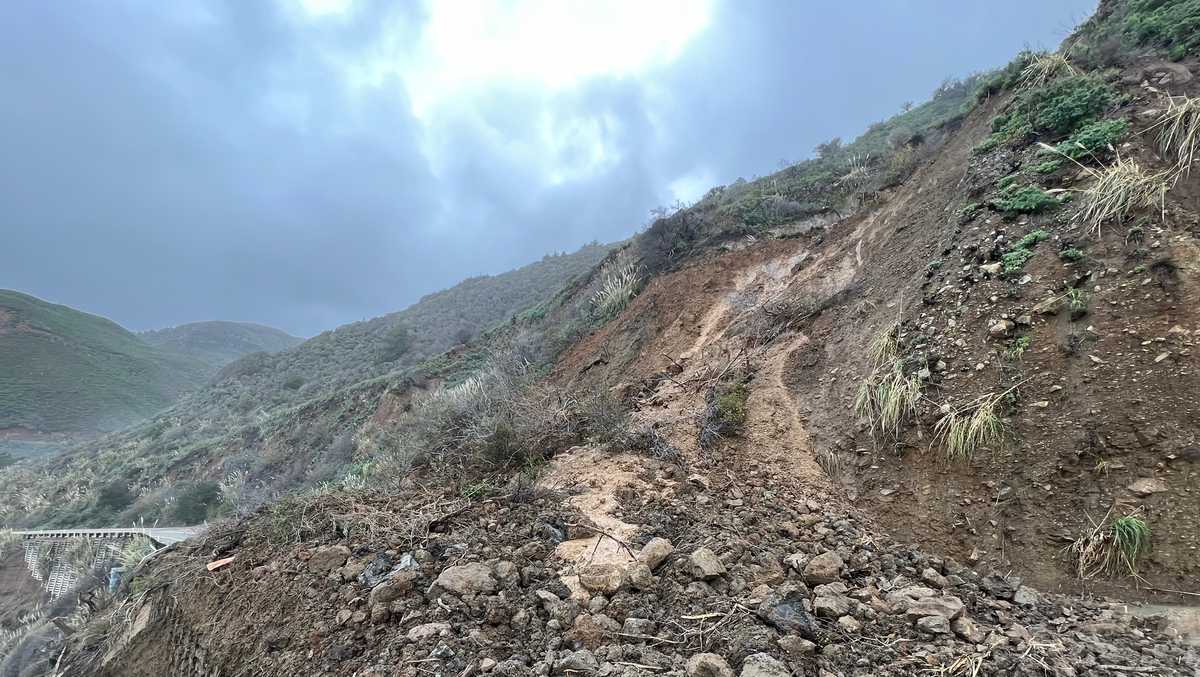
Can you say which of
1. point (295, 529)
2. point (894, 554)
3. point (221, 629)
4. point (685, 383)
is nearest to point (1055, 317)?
point (894, 554)

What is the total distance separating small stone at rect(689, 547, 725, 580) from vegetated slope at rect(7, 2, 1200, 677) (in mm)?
22

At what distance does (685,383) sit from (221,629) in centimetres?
528

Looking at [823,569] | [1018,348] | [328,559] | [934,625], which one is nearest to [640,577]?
[823,569]

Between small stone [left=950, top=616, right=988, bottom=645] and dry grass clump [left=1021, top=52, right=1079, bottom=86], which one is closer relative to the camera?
small stone [left=950, top=616, right=988, bottom=645]

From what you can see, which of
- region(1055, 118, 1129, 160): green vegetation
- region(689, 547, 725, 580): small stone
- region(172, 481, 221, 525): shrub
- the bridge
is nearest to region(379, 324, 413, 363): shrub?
region(172, 481, 221, 525): shrub

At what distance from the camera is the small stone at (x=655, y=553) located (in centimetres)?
345

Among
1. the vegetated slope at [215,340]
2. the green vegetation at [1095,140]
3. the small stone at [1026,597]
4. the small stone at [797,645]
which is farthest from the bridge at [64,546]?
the vegetated slope at [215,340]

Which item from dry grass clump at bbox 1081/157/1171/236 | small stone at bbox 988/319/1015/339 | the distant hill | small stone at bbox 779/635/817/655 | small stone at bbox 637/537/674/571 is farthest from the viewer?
the distant hill

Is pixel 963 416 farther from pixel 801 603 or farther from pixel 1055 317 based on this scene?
pixel 801 603

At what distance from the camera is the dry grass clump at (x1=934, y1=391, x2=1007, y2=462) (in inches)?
150

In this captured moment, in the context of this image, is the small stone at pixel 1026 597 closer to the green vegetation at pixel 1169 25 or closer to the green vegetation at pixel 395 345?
the green vegetation at pixel 1169 25

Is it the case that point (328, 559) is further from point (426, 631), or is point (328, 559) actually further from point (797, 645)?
point (797, 645)

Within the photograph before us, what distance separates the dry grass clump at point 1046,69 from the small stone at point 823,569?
638 centimetres

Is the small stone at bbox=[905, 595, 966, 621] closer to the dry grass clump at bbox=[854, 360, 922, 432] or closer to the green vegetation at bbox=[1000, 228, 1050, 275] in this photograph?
the dry grass clump at bbox=[854, 360, 922, 432]
